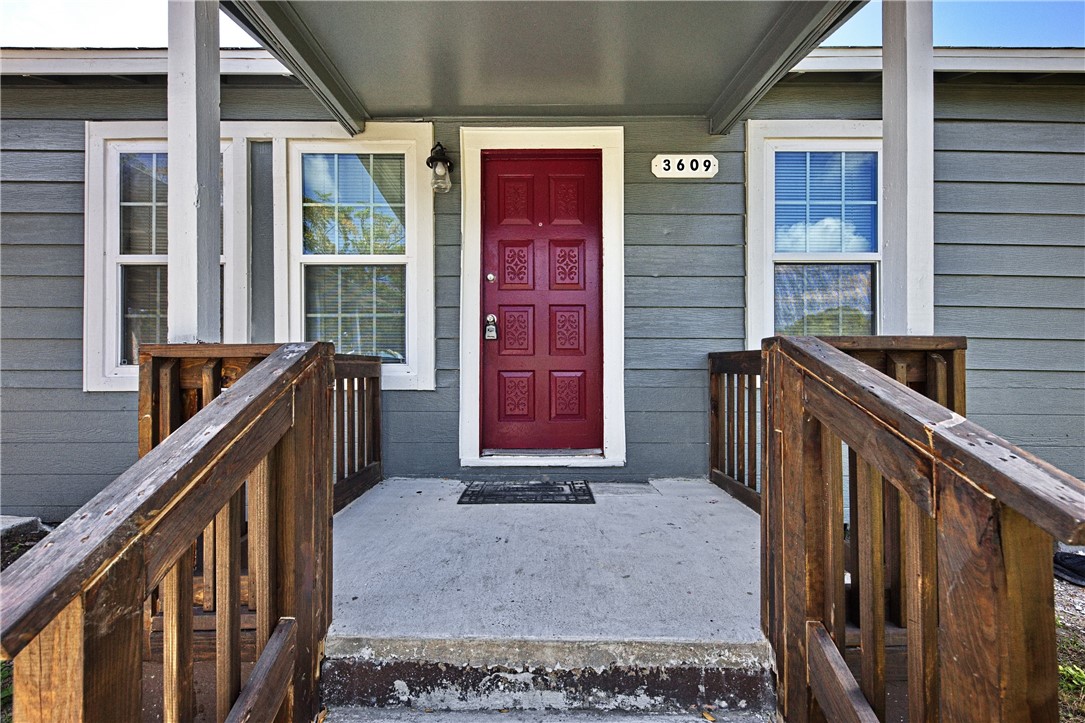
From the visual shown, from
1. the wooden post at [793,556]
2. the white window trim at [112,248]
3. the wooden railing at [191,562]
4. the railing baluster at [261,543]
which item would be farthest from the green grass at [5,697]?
the wooden post at [793,556]

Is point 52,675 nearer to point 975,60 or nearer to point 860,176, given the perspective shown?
point 860,176

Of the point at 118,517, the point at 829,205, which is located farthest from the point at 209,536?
the point at 829,205

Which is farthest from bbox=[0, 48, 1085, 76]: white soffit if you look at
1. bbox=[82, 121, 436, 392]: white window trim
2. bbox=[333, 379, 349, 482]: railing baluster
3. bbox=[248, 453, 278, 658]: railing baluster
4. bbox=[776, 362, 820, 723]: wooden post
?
bbox=[248, 453, 278, 658]: railing baluster

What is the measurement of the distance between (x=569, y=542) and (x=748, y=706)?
790 millimetres

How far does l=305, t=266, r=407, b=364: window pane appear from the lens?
3.01m

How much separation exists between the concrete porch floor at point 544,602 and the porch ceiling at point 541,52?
2126mm

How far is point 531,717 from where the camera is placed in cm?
124

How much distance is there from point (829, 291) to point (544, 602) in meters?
2.62

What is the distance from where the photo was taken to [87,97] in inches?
118

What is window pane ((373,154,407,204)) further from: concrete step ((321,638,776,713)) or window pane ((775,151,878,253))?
concrete step ((321,638,776,713))

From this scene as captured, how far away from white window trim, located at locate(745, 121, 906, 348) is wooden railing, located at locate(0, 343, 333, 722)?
2.50 meters

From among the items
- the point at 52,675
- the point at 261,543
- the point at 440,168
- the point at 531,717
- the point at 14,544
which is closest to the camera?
the point at 52,675

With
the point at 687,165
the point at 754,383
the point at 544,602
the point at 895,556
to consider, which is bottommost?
the point at 544,602

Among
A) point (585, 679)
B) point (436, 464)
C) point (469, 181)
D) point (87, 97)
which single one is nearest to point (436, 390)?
point (436, 464)
